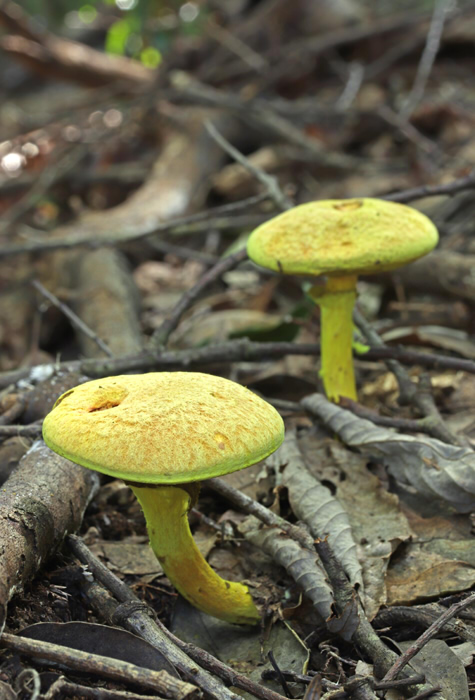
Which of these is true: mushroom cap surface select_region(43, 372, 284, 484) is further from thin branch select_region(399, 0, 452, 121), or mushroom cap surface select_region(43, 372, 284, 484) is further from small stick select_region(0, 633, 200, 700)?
thin branch select_region(399, 0, 452, 121)

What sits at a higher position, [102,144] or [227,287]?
[102,144]

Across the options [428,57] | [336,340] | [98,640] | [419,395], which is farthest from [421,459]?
[428,57]

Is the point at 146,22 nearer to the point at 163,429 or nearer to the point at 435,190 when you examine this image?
the point at 435,190

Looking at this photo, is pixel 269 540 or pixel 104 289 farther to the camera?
pixel 104 289

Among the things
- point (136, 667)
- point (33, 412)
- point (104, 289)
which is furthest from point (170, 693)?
point (104, 289)

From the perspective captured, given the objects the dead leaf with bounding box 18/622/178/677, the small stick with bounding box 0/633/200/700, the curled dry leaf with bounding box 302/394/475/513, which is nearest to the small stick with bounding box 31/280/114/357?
the curled dry leaf with bounding box 302/394/475/513

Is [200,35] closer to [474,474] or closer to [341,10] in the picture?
[341,10]
